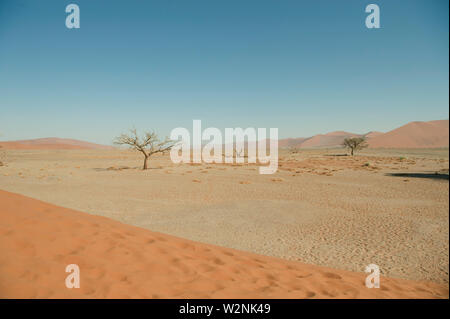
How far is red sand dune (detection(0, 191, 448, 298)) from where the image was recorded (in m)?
3.87

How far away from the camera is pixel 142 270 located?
4551 mm

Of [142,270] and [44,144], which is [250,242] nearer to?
[142,270]

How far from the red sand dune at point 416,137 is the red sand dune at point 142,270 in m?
156

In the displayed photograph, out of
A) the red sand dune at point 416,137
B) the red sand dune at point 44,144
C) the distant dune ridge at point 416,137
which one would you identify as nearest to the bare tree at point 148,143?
the red sand dune at point 44,144

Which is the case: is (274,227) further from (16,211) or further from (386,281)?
(16,211)

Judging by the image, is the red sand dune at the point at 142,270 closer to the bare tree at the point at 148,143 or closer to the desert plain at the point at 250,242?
the desert plain at the point at 250,242

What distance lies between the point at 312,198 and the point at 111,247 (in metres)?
12.7

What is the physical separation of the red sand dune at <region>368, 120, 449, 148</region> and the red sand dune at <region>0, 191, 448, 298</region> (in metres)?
156

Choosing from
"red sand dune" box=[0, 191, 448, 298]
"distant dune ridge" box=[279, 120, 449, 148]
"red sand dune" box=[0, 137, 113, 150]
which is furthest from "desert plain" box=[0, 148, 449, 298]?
"distant dune ridge" box=[279, 120, 449, 148]

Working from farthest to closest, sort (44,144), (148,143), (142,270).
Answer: (44,144), (148,143), (142,270)

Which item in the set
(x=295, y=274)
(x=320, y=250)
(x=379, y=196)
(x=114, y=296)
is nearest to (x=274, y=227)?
(x=320, y=250)

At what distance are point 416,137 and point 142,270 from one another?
188 m

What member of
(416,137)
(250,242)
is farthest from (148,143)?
(416,137)
